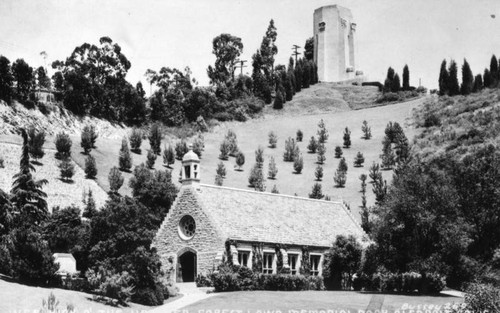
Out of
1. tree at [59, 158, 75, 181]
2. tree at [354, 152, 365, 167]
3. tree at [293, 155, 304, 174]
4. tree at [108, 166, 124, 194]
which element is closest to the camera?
tree at [108, 166, 124, 194]

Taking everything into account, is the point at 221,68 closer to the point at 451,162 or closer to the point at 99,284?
the point at 451,162

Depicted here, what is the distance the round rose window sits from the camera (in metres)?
41.5

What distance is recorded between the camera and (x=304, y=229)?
150 feet

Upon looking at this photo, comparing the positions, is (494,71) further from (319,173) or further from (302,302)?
(302,302)

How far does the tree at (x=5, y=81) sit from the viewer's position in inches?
3213

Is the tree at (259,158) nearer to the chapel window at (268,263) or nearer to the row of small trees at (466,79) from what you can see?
the row of small trees at (466,79)

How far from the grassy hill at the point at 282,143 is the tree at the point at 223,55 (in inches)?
584

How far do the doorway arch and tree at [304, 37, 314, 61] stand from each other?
121 m

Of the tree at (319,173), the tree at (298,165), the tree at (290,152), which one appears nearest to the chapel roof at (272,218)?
the tree at (319,173)

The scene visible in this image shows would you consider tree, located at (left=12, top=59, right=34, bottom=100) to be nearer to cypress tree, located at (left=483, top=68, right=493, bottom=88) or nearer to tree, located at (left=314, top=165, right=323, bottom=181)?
tree, located at (left=314, top=165, right=323, bottom=181)

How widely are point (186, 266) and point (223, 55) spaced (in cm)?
10236

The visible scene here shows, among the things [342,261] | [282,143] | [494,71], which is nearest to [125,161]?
[282,143]

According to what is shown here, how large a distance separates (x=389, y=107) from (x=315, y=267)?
86.2 m

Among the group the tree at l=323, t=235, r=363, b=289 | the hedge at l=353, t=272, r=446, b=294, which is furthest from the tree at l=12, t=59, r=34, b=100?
the hedge at l=353, t=272, r=446, b=294
